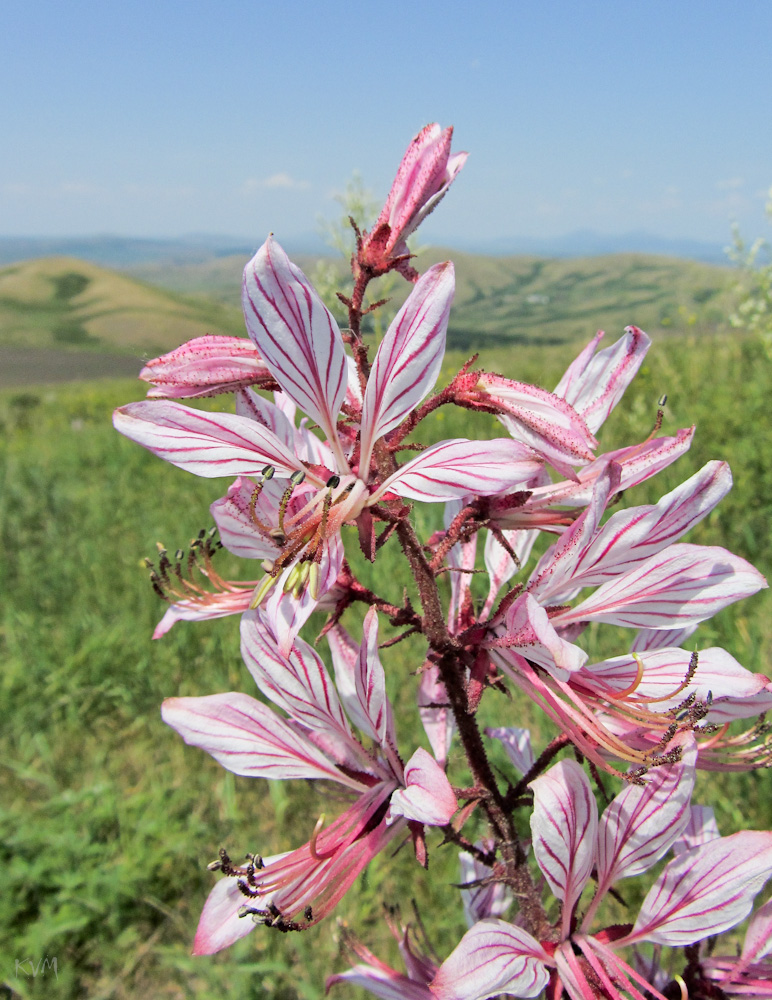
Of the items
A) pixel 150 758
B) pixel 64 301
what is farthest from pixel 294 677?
pixel 64 301

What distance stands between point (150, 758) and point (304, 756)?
8.02 feet

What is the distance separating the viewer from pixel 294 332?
109 cm

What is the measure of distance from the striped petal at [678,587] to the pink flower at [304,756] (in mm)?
411

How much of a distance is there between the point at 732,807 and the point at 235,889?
2.09m

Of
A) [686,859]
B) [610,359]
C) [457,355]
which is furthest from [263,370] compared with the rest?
[457,355]

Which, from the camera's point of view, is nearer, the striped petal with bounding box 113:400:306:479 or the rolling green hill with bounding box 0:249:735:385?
the striped petal with bounding box 113:400:306:479

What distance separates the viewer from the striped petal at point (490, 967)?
1013mm

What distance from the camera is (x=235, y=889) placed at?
50.0 inches

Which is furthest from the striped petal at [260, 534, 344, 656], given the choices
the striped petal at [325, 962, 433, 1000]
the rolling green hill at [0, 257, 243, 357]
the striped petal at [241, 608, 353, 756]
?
the rolling green hill at [0, 257, 243, 357]

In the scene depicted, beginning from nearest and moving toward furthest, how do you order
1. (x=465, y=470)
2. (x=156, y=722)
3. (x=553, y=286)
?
(x=465, y=470)
(x=156, y=722)
(x=553, y=286)

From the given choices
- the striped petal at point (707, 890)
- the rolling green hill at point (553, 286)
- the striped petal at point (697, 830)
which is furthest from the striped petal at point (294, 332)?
the rolling green hill at point (553, 286)

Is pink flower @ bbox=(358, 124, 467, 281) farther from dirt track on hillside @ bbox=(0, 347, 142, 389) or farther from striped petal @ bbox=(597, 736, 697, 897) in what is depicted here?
dirt track on hillside @ bbox=(0, 347, 142, 389)

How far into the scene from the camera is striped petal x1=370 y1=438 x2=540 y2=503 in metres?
0.97

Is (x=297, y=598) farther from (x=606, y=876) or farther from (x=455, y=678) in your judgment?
(x=606, y=876)
